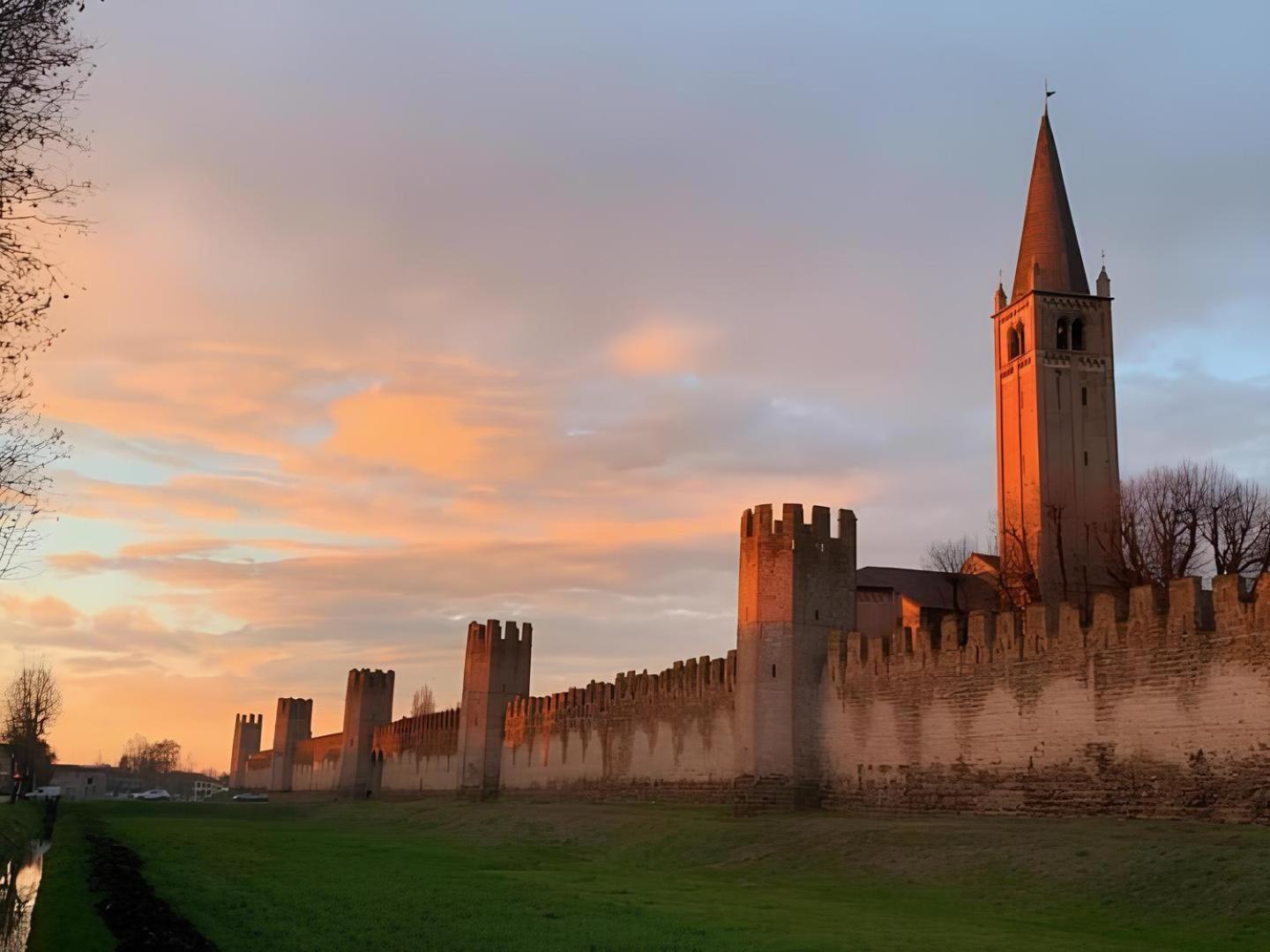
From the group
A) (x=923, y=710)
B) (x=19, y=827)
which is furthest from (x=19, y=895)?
(x=923, y=710)

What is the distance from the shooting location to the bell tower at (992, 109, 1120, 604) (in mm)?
62875

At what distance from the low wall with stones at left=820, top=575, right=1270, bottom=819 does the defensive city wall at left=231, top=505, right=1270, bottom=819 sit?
4cm

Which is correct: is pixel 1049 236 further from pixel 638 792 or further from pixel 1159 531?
pixel 638 792

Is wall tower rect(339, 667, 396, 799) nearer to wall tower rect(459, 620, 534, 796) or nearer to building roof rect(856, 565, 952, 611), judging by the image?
wall tower rect(459, 620, 534, 796)

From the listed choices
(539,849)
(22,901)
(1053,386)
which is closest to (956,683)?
(539,849)

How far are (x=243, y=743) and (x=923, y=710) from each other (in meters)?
98.5

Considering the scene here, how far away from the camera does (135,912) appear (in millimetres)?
18000

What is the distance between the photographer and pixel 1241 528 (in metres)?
46.1

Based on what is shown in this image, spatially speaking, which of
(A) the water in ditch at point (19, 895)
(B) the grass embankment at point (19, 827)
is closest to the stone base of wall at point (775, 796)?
(A) the water in ditch at point (19, 895)

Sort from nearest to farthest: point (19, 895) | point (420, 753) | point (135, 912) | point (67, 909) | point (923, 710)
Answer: point (135, 912), point (67, 909), point (19, 895), point (923, 710), point (420, 753)

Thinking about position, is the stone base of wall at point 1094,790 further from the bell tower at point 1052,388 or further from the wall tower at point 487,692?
the bell tower at point 1052,388

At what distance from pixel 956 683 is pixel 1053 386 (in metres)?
38.8

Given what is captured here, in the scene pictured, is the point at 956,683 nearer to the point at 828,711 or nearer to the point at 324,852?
the point at 828,711

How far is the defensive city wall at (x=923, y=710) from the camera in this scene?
22.7m
